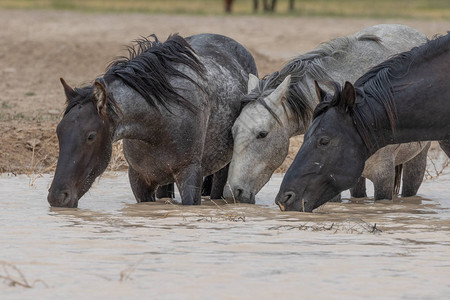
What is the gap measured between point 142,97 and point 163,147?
1.53 ft

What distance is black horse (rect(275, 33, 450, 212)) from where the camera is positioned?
711 centimetres

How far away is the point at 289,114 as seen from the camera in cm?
808

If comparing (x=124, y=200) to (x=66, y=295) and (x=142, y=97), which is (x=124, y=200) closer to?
(x=142, y=97)

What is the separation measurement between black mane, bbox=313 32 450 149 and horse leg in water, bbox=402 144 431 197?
81.3 inches

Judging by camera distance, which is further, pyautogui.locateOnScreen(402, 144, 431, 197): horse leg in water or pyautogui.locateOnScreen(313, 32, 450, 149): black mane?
pyautogui.locateOnScreen(402, 144, 431, 197): horse leg in water

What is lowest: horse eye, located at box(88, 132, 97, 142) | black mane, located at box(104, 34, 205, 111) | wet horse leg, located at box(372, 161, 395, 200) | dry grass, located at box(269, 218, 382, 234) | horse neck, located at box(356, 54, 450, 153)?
dry grass, located at box(269, 218, 382, 234)

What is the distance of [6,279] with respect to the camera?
181 inches

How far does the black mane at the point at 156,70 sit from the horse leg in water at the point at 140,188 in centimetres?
81

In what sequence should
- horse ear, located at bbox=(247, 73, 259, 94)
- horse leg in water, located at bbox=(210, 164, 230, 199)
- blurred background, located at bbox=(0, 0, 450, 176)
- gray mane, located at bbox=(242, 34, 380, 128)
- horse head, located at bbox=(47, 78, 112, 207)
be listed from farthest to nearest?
blurred background, located at bbox=(0, 0, 450, 176) → horse leg in water, located at bbox=(210, 164, 230, 199) → horse ear, located at bbox=(247, 73, 259, 94) → gray mane, located at bbox=(242, 34, 380, 128) → horse head, located at bbox=(47, 78, 112, 207)

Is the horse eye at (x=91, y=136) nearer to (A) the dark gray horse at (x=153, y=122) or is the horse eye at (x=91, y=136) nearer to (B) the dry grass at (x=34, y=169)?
(A) the dark gray horse at (x=153, y=122)

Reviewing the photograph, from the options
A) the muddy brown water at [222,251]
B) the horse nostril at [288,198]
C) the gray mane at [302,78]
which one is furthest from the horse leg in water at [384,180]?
the horse nostril at [288,198]

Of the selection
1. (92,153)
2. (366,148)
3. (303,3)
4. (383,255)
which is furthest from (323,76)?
(303,3)

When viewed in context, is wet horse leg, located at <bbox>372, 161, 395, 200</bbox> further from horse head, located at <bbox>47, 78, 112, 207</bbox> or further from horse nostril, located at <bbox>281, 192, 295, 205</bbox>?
horse head, located at <bbox>47, 78, 112, 207</bbox>

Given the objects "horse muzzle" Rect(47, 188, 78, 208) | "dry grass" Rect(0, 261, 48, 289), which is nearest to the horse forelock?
"horse muzzle" Rect(47, 188, 78, 208)
